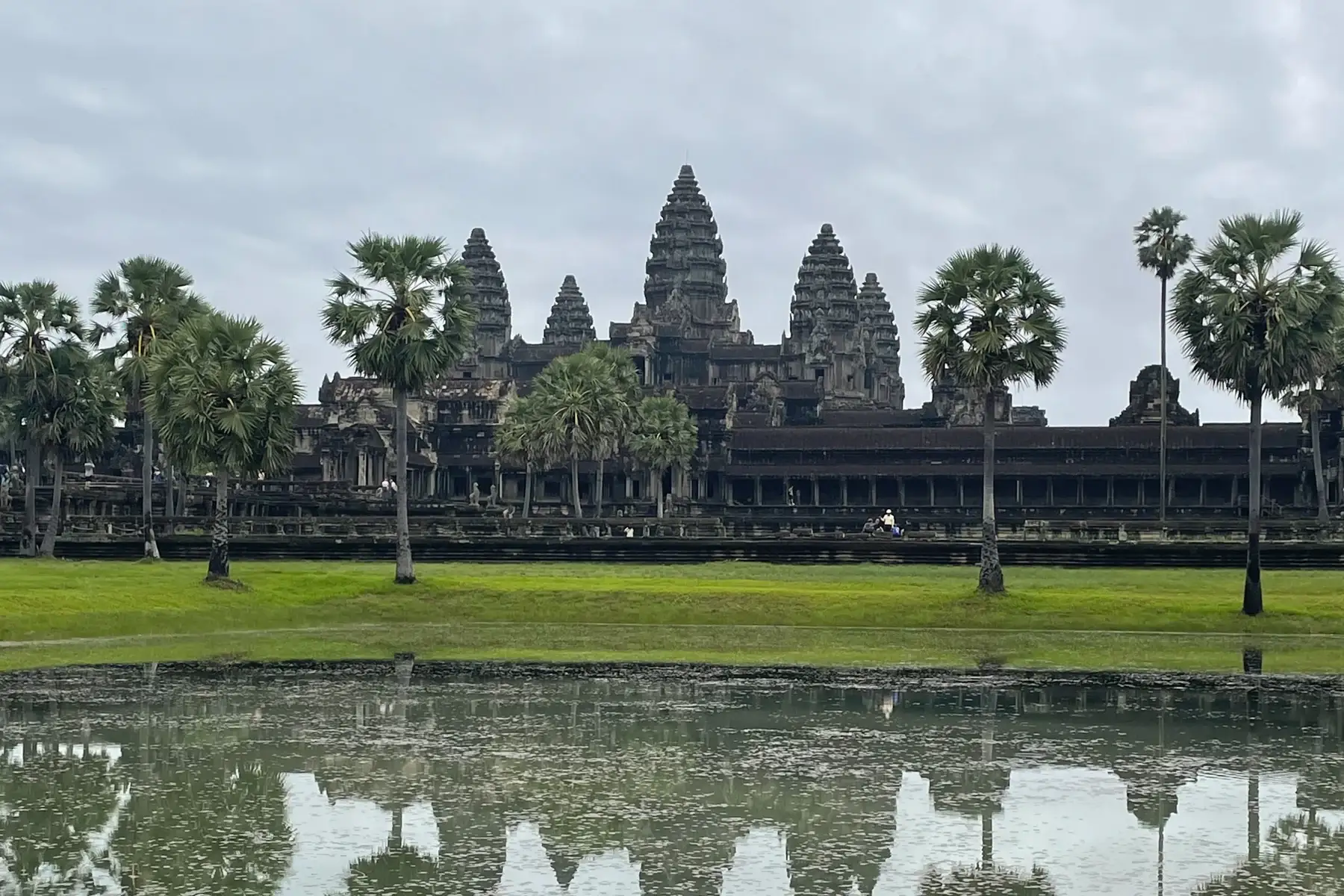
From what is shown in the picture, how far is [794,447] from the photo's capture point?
11775 centimetres

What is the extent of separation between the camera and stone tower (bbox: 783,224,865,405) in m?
173

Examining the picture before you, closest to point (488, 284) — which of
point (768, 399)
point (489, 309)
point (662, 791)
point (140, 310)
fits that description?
point (489, 309)

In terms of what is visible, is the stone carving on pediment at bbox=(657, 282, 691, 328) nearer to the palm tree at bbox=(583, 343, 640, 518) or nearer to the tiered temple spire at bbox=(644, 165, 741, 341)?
the tiered temple spire at bbox=(644, 165, 741, 341)

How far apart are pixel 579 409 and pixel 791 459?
30538mm

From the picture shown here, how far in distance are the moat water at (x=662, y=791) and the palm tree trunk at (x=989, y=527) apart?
1634 centimetres

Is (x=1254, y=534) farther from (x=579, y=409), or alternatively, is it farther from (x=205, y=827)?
(x=579, y=409)

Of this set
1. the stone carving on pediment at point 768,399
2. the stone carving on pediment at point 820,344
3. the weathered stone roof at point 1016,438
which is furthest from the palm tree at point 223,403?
the stone carving on pediment at point 820,344

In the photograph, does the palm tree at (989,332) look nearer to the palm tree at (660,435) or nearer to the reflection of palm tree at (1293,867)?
the reflection of palm tree at (1293,867)

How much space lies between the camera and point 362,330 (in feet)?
171

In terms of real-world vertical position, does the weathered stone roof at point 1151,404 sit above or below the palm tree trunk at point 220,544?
above

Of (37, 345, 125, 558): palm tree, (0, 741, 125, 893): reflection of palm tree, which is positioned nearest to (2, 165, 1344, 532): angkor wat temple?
(37, 345, 125, 558): palm tree

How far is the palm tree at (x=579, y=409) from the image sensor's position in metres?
89.9

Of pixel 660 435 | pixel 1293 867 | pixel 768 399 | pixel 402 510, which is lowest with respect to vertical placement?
pixel 1293 867

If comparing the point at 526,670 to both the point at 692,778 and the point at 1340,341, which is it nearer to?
the point at 692,778
